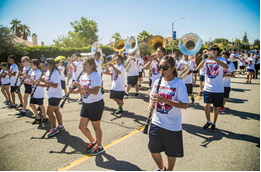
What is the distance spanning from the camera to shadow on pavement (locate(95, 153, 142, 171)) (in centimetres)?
266

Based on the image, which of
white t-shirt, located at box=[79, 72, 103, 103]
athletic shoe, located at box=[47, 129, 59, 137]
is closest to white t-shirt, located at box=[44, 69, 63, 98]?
athletic shoe, located at box=[47, 129, 59, 137]

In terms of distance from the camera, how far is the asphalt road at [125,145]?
2.76 meters

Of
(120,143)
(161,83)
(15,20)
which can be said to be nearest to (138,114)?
(120,143)

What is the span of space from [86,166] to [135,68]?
5.05m

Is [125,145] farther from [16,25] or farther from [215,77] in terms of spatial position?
[16,25]

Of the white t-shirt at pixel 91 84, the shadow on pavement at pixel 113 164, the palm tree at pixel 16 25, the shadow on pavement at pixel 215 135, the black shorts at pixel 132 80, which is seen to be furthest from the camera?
the palm tree at pixel 16 25

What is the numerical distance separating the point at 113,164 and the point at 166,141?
1232mm

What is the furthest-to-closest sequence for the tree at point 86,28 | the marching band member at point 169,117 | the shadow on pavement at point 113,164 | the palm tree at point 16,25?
the tree at point 86,28, the palm tree at point 16,25, the shadow on pavement at point 113,164, the marching band member at point 169,117

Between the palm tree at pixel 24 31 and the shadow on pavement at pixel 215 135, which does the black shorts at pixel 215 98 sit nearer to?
the shadow on pavement at pixel 215 135

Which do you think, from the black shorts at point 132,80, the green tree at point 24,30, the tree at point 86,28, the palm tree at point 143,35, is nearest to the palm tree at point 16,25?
the green tree at point 24,30

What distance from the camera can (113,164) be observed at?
2.78 meters

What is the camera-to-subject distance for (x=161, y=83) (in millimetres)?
2311

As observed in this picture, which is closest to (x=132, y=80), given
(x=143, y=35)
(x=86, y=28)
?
(x=143, y=35)

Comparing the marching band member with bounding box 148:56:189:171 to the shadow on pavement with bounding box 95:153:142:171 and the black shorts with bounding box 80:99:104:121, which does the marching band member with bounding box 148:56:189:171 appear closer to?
the shadow on pavement with bounding box 95:153:142:171
